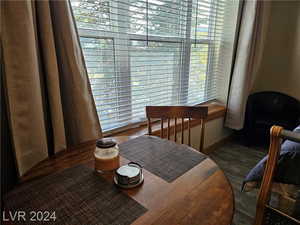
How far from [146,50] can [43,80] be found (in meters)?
0.94

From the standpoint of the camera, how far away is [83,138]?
1165 millimetres

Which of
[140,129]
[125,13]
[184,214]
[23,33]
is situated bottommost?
[140,129]

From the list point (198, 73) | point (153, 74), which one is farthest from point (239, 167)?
point (153, 74)

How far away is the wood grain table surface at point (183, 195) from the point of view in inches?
25.0

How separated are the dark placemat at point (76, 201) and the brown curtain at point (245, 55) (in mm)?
2160

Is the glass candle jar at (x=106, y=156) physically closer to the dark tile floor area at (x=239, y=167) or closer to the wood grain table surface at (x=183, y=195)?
the wood grain table surface at (x=183, y=195)

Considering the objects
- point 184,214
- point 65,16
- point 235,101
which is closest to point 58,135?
point 65,16

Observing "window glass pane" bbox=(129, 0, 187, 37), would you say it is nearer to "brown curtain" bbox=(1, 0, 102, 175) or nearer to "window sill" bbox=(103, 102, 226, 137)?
"brown curtain" bbox=(1, 0, 102, 175)

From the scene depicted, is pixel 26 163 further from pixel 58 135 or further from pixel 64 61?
pixel 64 61

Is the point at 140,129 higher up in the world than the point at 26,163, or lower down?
lower down

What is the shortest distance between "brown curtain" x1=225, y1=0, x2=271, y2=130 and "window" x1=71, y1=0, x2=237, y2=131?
9.3 inches

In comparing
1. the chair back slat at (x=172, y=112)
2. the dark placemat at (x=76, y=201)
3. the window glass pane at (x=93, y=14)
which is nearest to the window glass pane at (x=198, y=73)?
the chair back slat at (x=172, y=112)

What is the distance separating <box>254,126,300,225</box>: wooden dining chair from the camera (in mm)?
852

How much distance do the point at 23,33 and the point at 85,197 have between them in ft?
2.41
